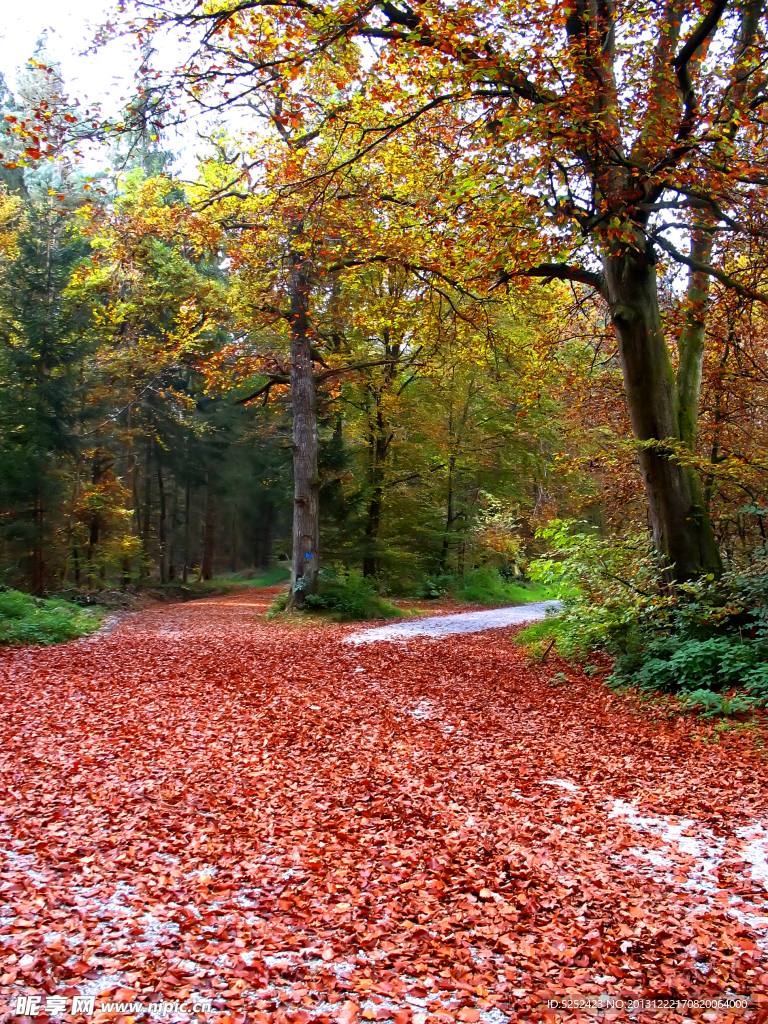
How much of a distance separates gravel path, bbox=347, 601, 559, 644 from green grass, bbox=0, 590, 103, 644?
514 cm

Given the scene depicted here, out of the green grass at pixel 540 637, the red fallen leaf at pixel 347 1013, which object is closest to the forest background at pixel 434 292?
the green grass at pixel 540 637

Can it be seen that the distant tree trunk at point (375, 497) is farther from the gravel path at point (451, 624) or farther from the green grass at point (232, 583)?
the green grass at point (232, 583)

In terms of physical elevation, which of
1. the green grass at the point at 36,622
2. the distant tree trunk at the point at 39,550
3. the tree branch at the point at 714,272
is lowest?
the green grass at the point at 36,622

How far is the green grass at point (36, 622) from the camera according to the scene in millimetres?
10906

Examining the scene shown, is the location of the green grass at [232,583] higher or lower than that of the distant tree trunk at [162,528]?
lower

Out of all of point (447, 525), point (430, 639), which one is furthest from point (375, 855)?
point (447, 525)

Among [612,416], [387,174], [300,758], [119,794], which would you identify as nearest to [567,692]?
[300,758]

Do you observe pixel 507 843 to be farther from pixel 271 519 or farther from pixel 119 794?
pixel 271 519

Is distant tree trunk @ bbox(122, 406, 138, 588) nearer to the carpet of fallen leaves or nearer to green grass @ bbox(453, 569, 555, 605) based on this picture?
green grass @ bbox(453, 569, 555, 605)

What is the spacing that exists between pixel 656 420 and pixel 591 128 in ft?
Result: 11.1

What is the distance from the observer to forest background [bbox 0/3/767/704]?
20.6ft

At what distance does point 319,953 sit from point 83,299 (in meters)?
19.2

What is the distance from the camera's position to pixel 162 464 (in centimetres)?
2627

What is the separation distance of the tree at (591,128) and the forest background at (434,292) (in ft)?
0.14
